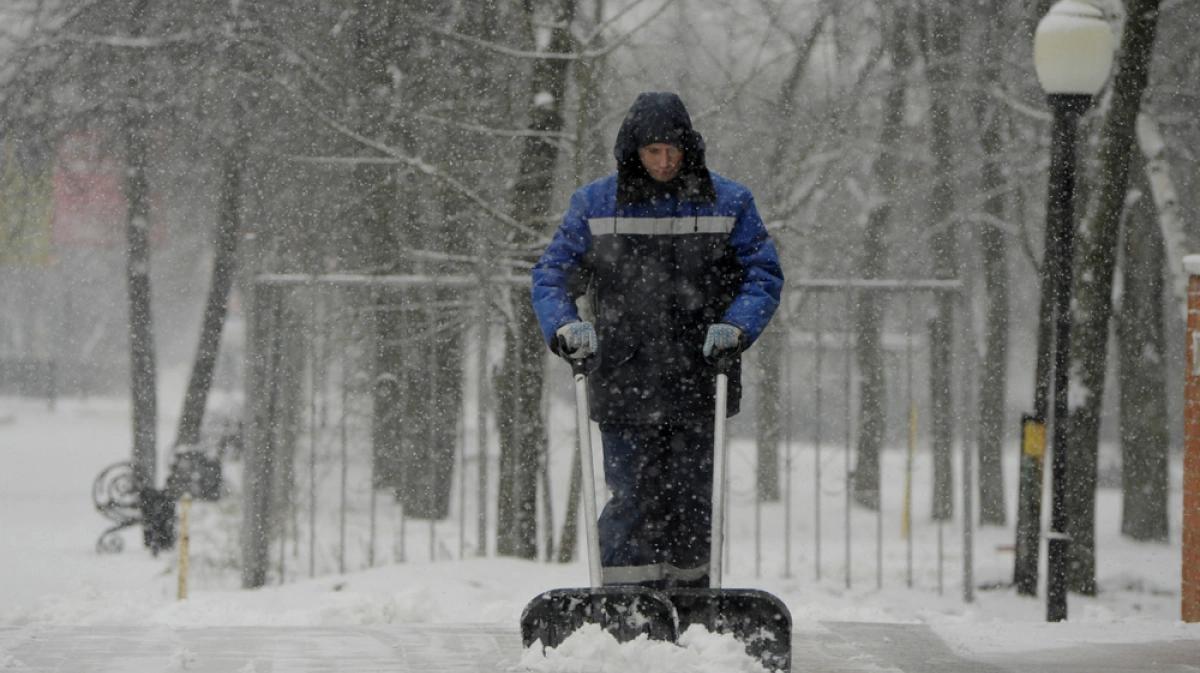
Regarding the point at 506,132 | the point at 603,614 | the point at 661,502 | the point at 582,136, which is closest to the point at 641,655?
the point at 603,614

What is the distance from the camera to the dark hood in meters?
4.39

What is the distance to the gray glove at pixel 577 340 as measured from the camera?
4.30m

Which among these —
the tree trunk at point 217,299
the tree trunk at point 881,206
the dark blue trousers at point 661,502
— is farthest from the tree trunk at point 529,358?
the tree trunk at point 217,299

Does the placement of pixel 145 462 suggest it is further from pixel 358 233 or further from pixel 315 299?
pixel 315 299

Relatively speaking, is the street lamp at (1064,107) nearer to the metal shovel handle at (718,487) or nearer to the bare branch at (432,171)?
the metal shovel handle at (718,487)

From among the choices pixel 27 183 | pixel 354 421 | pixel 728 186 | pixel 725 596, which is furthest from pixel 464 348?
pixel 27 183

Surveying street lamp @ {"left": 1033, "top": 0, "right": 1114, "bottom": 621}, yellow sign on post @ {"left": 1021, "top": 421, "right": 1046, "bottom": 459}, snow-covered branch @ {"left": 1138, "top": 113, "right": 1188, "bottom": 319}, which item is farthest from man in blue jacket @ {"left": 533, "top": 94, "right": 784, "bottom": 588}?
snow-covered branch @ {"left": 1138, "top": 113, "right": 1188, "bottom": 319}

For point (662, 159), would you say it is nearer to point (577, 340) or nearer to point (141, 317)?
point (577, 340)

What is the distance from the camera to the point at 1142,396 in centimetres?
1395

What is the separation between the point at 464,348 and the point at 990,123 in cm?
877

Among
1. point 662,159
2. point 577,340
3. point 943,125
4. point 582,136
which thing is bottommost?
point 577,340

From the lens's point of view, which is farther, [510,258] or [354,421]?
[354,421]

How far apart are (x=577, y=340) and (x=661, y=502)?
0.67 meters

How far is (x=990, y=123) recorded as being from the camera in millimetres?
16047
